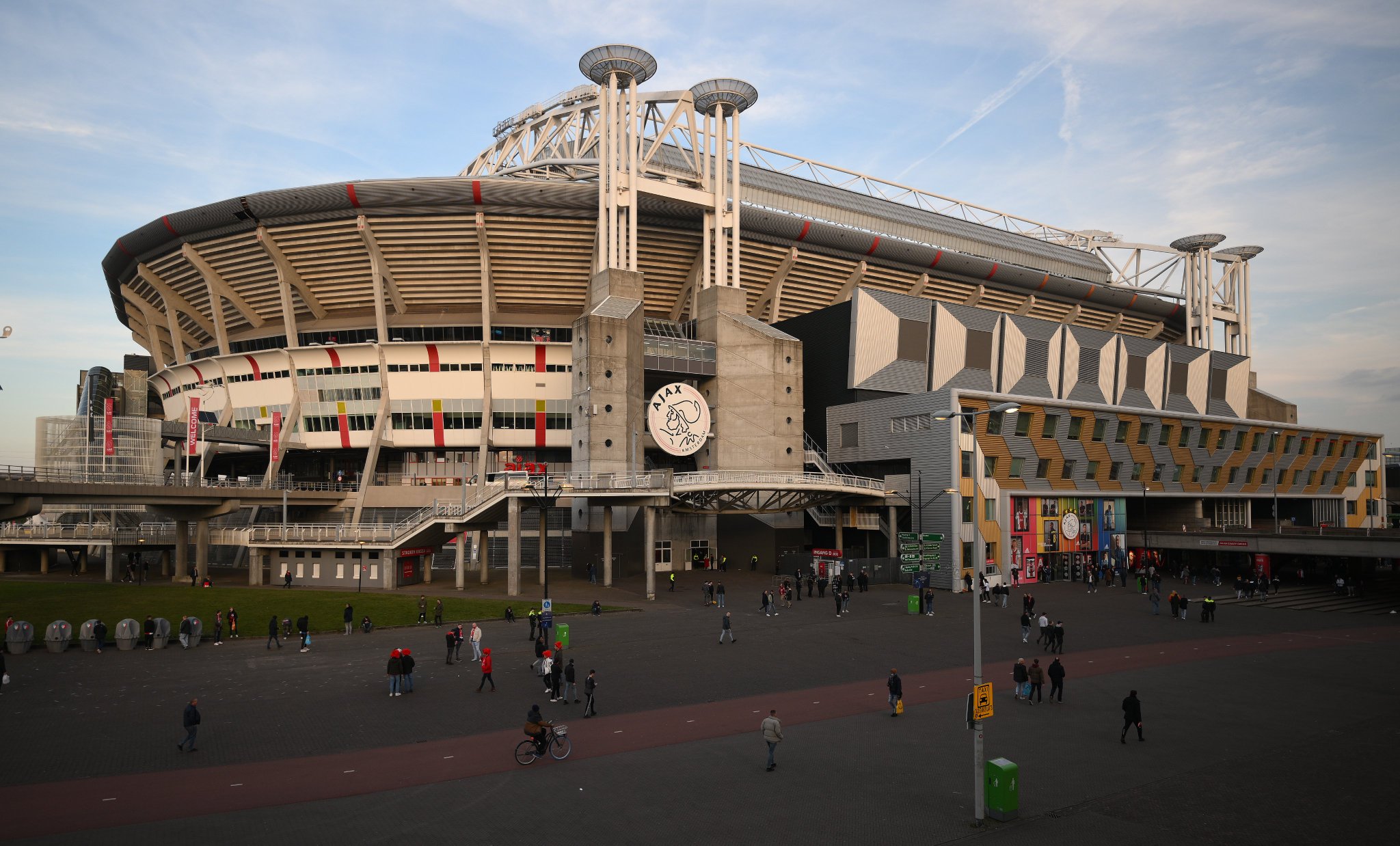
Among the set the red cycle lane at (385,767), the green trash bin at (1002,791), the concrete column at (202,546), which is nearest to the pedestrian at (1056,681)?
the red cycle lane at (385,767)

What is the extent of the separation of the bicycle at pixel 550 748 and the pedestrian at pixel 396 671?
6.82 metres

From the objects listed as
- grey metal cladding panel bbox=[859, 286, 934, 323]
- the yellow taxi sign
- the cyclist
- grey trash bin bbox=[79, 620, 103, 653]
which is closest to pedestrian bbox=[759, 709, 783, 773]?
the yellow taxi sign

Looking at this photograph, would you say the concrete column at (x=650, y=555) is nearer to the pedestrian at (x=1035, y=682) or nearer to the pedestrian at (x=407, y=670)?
the pedestrian at (x=407, y=670)

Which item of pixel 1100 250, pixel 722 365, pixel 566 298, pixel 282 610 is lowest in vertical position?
pixel 282 610

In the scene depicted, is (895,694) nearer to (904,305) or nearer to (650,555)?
(650,555)

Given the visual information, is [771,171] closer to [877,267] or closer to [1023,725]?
[877,267]

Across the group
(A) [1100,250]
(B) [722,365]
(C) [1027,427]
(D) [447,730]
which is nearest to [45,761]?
(D) [447,730]

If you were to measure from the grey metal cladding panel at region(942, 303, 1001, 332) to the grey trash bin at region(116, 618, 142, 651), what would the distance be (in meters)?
54.5

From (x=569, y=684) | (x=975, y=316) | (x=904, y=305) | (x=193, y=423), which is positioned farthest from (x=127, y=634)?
(x=975, y=316)

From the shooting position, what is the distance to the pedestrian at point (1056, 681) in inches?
916

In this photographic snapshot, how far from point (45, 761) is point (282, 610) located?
865 inches

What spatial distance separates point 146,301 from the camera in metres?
76.2

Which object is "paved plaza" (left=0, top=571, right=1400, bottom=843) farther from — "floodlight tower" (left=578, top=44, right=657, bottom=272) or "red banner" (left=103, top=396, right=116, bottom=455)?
"floodlight tower" (left=578, top=44, right=657, bottom=272)

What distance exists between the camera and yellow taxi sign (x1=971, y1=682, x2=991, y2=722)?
15.8 meters
